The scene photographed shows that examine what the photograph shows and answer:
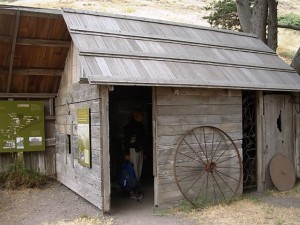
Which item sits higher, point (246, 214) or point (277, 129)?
point (277, 129)

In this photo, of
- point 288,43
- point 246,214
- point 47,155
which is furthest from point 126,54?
point 288,43

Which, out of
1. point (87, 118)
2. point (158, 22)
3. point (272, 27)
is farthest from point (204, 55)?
point (272, 27)

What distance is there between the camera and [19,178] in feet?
33.5

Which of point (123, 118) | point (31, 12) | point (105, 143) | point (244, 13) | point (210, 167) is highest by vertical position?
point (244, 13)

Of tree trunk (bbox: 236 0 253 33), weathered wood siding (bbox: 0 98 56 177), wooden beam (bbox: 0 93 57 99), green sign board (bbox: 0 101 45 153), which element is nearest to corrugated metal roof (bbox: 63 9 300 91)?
wooden beam (bbox: 0 93 57 99)

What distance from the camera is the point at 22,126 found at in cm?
1065

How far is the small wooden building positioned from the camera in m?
7.44

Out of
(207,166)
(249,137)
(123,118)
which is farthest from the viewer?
(123,118)

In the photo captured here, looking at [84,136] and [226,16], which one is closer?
[84,136]

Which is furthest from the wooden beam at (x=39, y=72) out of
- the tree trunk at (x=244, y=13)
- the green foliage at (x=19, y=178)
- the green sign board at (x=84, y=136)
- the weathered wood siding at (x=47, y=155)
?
the tree trunk at (x=244, y=13)

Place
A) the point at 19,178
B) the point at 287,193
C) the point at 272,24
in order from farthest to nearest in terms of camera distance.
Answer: the point at 272,24
the point at 19,178
the point at 287,193

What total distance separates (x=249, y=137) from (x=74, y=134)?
4.52 m

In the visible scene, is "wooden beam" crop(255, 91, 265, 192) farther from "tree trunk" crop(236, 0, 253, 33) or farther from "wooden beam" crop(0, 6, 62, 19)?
"tree trunk" crop(236, 0, 253, 33)

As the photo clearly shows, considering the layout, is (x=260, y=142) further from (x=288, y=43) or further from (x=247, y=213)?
(x=288, y=43)
